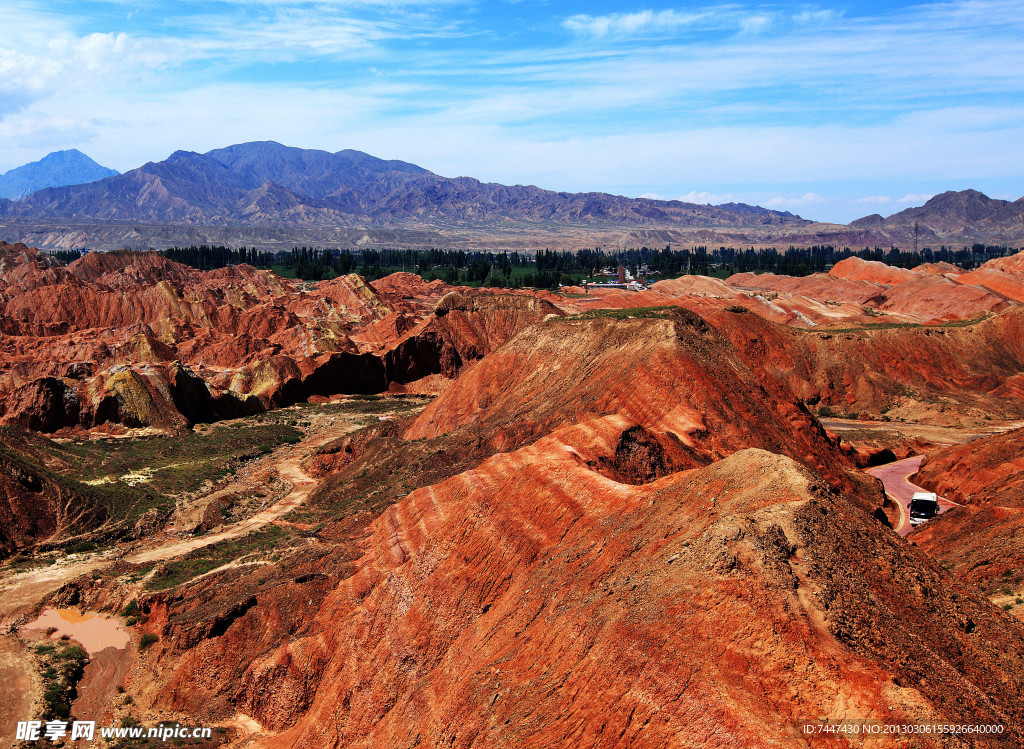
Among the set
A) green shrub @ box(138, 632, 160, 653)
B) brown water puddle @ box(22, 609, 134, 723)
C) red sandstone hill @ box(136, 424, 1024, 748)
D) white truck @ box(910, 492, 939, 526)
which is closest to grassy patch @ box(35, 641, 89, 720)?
brown water puddle @ box(22, 609, 134, 723)

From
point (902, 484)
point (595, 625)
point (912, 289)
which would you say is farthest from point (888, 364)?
point (595, 625)

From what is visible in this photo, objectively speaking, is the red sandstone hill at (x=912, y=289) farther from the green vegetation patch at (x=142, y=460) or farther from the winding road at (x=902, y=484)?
the green vegetation patch at (x=142, y=460)

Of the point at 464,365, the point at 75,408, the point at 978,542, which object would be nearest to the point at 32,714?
the point at 978,542

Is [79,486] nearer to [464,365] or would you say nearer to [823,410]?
[464,365]

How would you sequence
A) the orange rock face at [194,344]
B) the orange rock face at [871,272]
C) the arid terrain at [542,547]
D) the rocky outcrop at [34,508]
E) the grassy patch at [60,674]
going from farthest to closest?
the orange rock face at [871,272], the orange rock face at [194,344], the rocky outcrop at [34,508], the grassy patch at [60,674], the arid terrain at [542,547]

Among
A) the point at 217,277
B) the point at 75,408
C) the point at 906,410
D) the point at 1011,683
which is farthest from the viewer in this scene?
the point at 217,277

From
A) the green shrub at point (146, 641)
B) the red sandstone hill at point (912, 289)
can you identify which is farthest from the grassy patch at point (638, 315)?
the red sandstone hill at point (912, 289)

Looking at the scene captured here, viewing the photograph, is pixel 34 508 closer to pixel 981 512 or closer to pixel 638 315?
pixel 638 315
